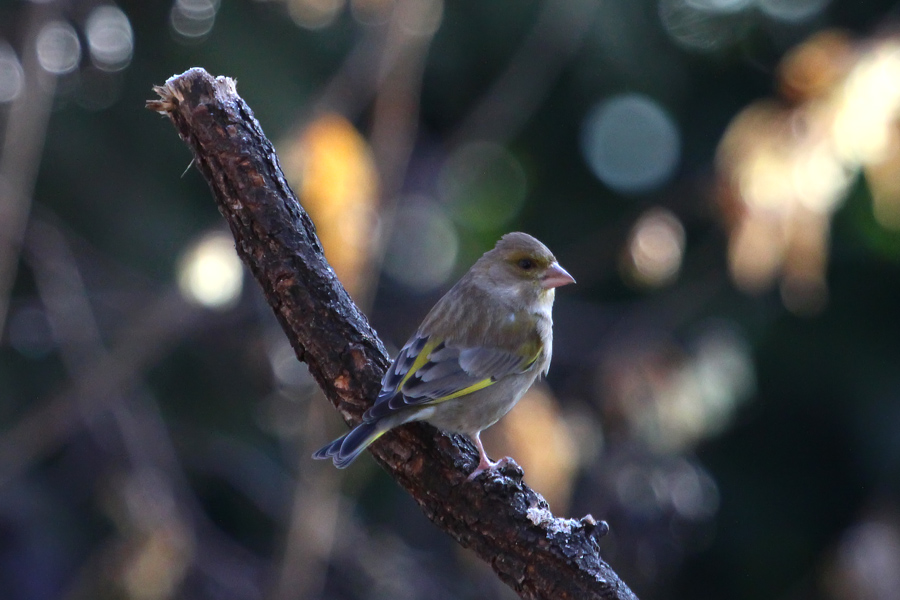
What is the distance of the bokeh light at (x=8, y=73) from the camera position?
9.75 m

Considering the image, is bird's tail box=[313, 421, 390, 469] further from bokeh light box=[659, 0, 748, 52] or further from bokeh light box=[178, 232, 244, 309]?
bokeh light box=[659, 0, 748, 52]

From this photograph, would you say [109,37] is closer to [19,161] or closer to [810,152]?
[19,161]

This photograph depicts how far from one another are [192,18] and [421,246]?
3.41 metres

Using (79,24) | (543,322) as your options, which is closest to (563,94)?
(79,24)

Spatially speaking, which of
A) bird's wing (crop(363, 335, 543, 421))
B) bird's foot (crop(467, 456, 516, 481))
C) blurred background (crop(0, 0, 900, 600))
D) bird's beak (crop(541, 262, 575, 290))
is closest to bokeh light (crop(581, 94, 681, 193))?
blurred background (crop(0, 0, 900, 600))

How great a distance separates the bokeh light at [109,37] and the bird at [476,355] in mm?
6704

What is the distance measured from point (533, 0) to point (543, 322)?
668 cm

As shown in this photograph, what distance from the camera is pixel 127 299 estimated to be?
410 inches

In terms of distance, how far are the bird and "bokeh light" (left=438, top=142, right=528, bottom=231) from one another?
422 centimetres

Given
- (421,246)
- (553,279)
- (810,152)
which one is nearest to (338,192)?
(553,279)

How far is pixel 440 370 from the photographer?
14.8ft

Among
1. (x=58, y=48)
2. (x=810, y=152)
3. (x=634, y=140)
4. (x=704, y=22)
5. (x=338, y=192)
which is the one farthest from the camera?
(x=634, y=140)

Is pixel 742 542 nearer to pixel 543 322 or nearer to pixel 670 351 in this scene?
pixel 670 351

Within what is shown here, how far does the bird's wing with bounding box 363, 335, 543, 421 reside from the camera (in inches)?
155
